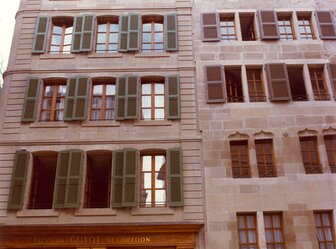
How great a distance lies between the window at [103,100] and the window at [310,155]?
23.9 feet

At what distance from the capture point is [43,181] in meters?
16.0

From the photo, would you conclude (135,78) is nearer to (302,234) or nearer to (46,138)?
(46,138)

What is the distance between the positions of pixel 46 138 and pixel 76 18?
5691 millimetres

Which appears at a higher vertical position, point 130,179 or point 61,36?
point 61,36

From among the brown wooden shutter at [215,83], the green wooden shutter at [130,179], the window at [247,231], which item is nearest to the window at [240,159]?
the window at [247,231]

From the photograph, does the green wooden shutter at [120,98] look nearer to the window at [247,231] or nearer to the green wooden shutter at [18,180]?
the green wooden shutter at [18,180]

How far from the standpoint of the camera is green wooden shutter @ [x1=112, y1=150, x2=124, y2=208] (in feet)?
46.7

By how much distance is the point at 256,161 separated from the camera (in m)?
14.9

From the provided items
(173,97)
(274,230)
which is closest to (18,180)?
(173,97)

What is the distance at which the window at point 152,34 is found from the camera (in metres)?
17.5

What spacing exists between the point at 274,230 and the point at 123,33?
9923mm

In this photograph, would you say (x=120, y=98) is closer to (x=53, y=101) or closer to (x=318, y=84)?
(x=53, y=101)

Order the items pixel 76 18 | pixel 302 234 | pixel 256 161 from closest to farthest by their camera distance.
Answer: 1. pixel 302 234
2. pixel 256 161
3. pixel 76 18

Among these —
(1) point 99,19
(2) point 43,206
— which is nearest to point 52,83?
(1) point 99,19
